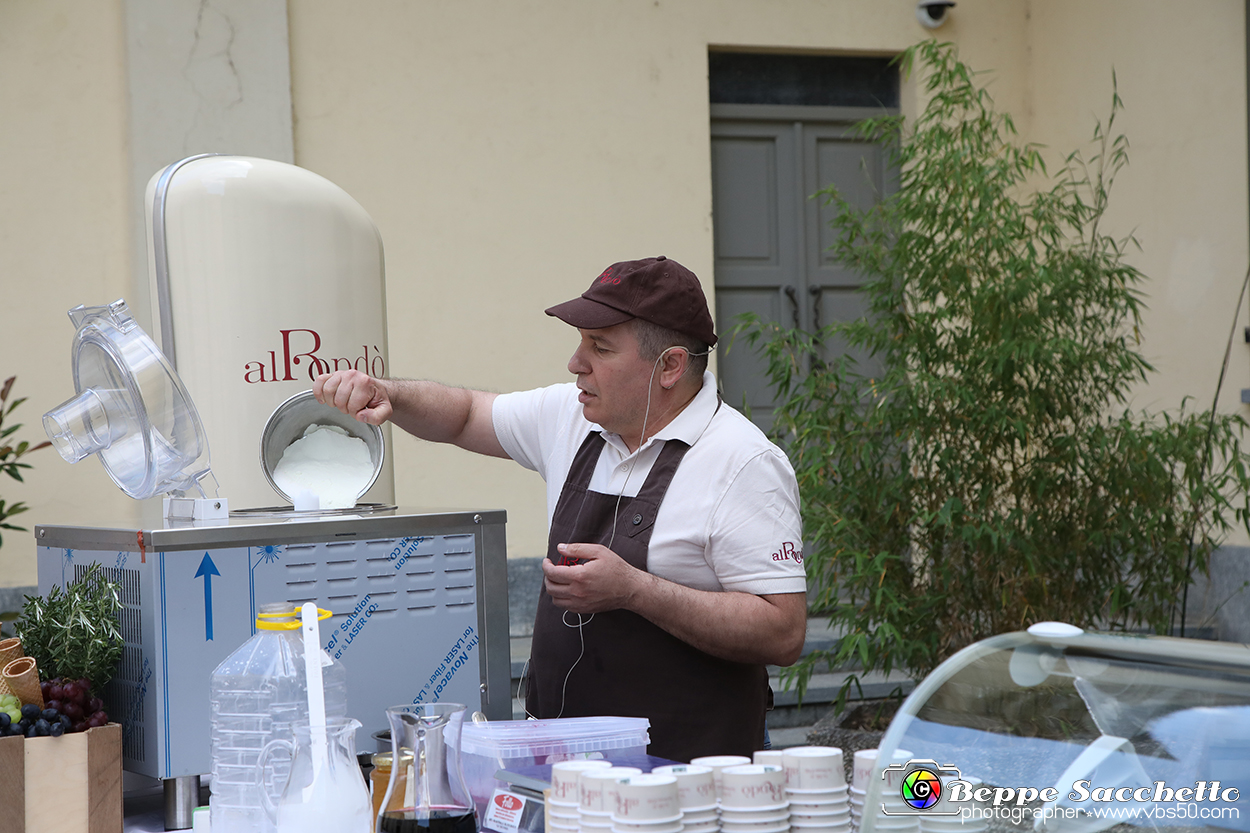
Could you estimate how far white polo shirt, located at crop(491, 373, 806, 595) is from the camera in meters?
1.78

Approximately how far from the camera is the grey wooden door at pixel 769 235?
5211 millimetres

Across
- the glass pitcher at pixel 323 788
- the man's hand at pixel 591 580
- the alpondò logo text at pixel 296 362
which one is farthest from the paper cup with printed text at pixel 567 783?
the alpondò logo text at pixel 296 362

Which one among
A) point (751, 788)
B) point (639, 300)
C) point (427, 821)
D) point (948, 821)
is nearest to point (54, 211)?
point (639, 300)

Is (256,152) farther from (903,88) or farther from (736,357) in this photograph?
(903,88)

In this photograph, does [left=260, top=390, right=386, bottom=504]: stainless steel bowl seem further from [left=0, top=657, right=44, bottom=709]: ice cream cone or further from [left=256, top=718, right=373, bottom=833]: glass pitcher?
[left=256, top=718, right=373, bottom=833]: glass pitcher

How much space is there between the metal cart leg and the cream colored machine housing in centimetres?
76

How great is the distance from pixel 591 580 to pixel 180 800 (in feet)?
1.91

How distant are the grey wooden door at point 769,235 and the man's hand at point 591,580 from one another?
11.7 feet

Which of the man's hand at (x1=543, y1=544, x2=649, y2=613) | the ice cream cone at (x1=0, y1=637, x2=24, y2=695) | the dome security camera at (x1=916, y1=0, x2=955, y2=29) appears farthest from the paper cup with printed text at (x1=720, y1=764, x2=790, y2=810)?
the dome security camera at (x1=916, y1=0, x2=955, y2=29)

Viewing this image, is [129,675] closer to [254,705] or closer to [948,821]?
[254,705]

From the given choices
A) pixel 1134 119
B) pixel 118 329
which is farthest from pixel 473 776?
pixel 1134 119

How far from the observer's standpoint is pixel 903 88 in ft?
17.6

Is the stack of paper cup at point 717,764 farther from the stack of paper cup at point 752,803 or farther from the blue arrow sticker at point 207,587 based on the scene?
the blue arrow sticker at point 207,587

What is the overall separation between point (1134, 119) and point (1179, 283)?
0.74 metres
